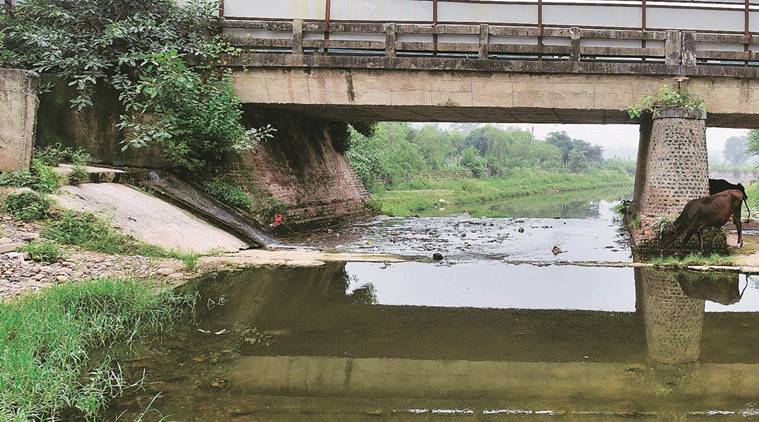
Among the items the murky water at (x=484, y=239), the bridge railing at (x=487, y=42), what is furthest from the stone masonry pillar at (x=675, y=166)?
the bridge railing at (x=487, y=42)

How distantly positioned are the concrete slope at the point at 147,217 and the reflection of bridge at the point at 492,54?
3.33m

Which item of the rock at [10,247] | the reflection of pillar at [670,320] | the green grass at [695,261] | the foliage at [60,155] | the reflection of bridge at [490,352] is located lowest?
the green grass at [695,261]

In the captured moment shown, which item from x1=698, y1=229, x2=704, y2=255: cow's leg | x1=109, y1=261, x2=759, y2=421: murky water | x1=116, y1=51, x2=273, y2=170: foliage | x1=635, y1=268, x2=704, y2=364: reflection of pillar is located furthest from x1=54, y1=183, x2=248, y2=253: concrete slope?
x1=698, y1=229, x2=704, y2=255: cow's leg

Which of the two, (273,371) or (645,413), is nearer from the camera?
(645,413)

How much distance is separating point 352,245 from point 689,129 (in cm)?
659

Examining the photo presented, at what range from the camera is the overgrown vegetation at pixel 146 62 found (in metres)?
10.7

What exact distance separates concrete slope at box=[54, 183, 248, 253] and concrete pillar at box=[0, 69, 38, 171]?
2.43 feet

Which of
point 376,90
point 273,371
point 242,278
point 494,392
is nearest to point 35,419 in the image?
point 273,371

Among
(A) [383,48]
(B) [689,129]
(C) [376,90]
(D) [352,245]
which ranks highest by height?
(A) [383,48]

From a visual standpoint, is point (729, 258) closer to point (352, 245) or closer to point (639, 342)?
point (639, 342)

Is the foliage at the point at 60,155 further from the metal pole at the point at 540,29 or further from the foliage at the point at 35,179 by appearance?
the metal pole at the point at 540,29

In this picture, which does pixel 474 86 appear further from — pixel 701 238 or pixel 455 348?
pixel 455 348

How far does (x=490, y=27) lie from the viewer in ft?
38.0

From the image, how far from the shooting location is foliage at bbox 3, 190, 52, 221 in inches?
291
